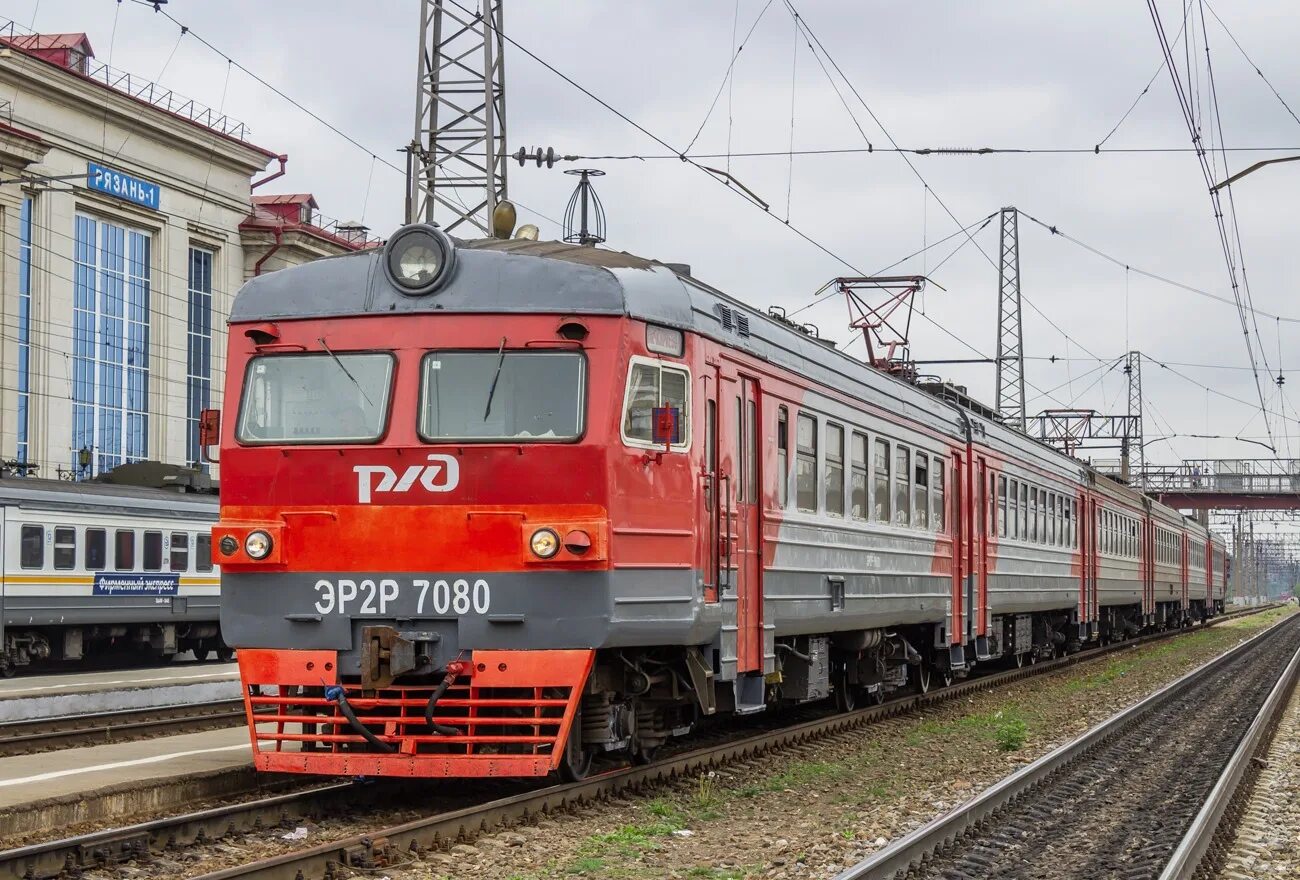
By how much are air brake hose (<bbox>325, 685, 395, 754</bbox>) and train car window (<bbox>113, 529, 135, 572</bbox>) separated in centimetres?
1733

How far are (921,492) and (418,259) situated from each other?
809 centimetres

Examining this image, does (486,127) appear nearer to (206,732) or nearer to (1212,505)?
(206,732)

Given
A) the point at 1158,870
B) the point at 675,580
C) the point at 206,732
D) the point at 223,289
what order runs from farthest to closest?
the point at 223,289, the point at 206,732, the point at 675,580, the point at 1158,870

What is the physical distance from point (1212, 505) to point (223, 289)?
67693 millimetres

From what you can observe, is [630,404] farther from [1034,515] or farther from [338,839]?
[1034,515]

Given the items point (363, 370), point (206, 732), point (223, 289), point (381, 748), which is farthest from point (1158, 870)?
point (223, 289)

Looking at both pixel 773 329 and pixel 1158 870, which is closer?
pixel 1158 870

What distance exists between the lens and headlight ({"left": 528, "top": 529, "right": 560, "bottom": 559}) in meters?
9.44

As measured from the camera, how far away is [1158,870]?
27.1 feet

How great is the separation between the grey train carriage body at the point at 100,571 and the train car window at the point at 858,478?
11.9 meters

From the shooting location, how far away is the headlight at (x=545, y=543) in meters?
9.44

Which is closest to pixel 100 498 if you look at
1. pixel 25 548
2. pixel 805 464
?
pixel 25 548

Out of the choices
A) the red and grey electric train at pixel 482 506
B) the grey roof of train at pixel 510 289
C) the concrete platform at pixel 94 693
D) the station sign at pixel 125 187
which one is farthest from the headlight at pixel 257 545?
the station sign at pixel 125 187

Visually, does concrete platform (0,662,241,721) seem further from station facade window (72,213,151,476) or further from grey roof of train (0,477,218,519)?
station facade window (72,213,151,476)
